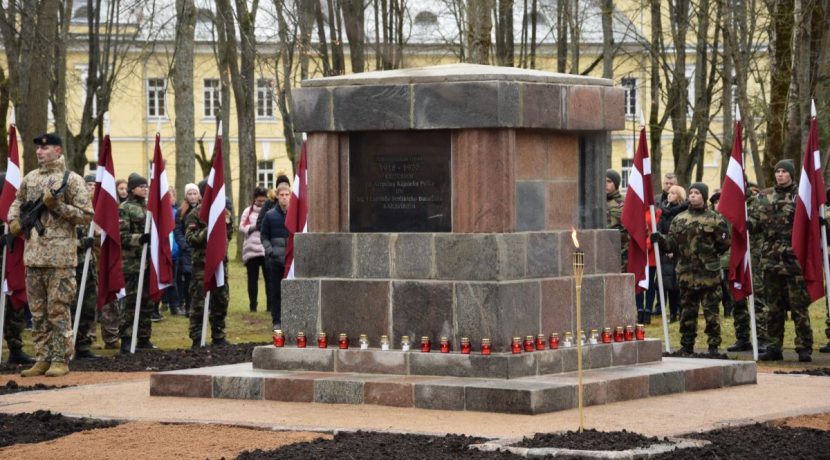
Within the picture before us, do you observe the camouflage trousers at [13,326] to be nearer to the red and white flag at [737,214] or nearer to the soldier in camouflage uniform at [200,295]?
the soldier in camouflage uniform at [200,295]

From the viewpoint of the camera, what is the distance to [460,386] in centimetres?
1199

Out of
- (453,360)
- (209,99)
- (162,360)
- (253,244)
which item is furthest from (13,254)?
(209,99)

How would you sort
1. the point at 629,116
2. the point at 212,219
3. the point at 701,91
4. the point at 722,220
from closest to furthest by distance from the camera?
the point at 722,220 → the point at 212,219 → the point at 701,91 → the point at 629,116

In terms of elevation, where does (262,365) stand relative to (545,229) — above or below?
below

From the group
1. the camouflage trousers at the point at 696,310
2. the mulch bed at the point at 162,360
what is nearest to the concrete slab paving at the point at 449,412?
the mulch bed at the point at 162,360

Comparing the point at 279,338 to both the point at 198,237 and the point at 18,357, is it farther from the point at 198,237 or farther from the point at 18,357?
the point at 198,237

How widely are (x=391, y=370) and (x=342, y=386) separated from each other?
57 centimetres

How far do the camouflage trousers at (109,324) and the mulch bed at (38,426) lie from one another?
710 cm

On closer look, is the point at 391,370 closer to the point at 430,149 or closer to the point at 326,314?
the point at 326,314

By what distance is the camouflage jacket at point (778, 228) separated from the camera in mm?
16812

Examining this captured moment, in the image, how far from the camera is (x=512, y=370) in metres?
12.5

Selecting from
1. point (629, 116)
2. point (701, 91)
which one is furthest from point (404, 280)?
point (629, 116)

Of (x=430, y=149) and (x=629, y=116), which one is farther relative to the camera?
(x=629, y=116)

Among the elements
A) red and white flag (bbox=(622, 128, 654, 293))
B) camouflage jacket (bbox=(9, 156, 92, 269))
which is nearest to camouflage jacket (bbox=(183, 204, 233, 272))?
camouflage jacket (bbox=(9, 156, 92, 269))
